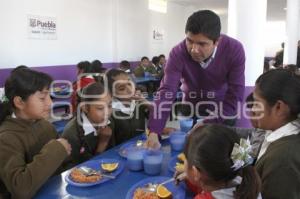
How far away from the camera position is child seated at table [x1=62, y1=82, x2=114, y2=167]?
5.92ft

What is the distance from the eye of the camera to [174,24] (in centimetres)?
1030

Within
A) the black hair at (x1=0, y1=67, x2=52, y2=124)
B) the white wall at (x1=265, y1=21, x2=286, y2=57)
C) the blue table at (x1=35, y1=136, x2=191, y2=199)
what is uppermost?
the white wall at (x1=265, y1=21, x2=286, y2=57)

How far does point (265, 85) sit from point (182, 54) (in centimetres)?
79

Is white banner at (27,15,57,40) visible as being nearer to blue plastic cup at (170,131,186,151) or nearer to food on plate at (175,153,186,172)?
blue plastic cup at (170,131,186,151)

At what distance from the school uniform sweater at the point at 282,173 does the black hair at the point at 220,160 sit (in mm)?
111

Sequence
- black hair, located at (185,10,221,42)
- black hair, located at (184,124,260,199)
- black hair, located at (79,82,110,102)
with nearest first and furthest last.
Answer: black hair, located at (184,124,260,199) < black hair, located at (185,10,221,42) < black hair, located at (79,82,110,102)

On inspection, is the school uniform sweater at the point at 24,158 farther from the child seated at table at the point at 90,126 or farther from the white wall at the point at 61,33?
the white wall at the point at 61,33

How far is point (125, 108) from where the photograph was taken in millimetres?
2330

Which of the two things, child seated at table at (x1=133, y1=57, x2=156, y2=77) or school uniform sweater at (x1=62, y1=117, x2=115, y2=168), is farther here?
child seated at table at (x1=133, y1=57, x2=156, y2=77)

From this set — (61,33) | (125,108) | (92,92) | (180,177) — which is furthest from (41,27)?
(180,177)

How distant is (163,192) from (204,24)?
890 millimetres

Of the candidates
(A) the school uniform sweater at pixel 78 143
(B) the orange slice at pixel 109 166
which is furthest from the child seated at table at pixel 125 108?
(B) the orange slice at pixel 109 166

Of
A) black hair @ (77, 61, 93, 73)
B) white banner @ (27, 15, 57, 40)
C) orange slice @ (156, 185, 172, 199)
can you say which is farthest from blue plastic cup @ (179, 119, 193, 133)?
white banner @ (27, 15, 57, 40)

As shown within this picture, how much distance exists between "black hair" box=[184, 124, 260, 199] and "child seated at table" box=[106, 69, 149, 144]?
1.27 metres
